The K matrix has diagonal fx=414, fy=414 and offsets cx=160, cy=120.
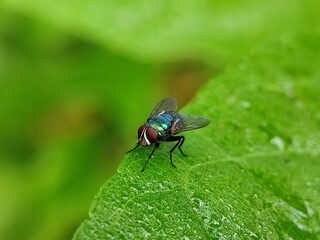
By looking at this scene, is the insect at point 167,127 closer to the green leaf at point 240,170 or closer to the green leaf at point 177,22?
the green leaf at point 240,170

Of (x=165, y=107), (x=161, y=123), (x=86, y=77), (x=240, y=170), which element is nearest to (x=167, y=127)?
(x=161, y=123)

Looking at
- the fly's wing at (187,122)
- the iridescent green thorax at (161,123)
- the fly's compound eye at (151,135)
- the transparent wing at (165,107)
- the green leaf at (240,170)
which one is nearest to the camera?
the green leaf at (240,170)

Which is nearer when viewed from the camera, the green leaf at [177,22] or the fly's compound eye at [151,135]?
the fly's compound eye at [151,135]

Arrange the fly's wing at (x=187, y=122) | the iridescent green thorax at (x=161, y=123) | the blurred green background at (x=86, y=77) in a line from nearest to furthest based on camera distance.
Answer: the fly's wing at (x=187, y=122)
the iridescent green thorax at (x=161, y=123)
the blurred green background at (x=86, y=77)

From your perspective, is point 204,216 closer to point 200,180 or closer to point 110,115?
point 200,180

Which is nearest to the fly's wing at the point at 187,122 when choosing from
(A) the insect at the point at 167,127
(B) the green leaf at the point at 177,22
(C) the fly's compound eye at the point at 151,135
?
(A) the insect at the point at 167,127

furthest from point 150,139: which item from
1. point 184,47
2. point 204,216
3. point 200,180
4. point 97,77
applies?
point 97,77
